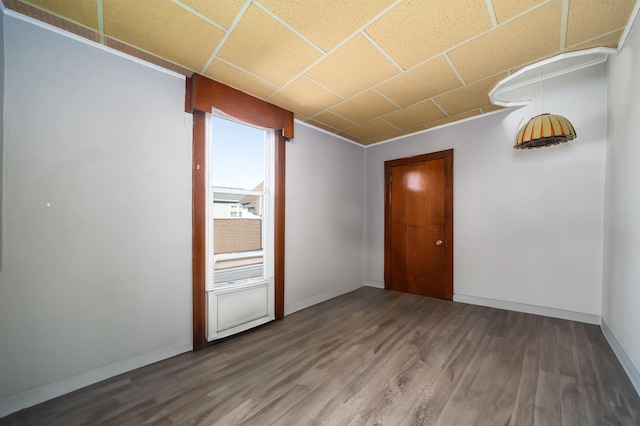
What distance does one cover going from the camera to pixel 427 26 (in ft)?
5.96

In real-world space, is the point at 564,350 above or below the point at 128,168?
below

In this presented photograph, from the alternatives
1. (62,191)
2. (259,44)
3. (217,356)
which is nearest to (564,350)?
(217,356)

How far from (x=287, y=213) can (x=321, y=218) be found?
0.72m

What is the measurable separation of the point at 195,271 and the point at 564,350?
3.78 meters

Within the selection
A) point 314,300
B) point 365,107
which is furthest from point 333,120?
point 314,300

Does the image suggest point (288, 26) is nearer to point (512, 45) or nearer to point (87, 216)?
point (512, 45)

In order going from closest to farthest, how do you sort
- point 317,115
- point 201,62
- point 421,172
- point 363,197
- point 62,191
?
point 62,191 < point 201,62 < point 317,115 < point 421,172 < point 363,197

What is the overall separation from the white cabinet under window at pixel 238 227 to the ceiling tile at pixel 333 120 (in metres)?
0.81

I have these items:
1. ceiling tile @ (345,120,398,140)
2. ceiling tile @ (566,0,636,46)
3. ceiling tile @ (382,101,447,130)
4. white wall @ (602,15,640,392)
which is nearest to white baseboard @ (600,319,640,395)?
white wall @ (602,15,640,392)

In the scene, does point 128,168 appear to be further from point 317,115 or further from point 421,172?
point 421,172

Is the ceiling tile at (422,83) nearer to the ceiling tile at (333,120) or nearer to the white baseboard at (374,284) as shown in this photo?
the ceiling tile at (333,120)

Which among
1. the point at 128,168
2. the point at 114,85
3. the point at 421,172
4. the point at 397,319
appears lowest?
the point at 397,319

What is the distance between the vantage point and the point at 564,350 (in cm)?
228

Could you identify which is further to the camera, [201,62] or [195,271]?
[195,271]
